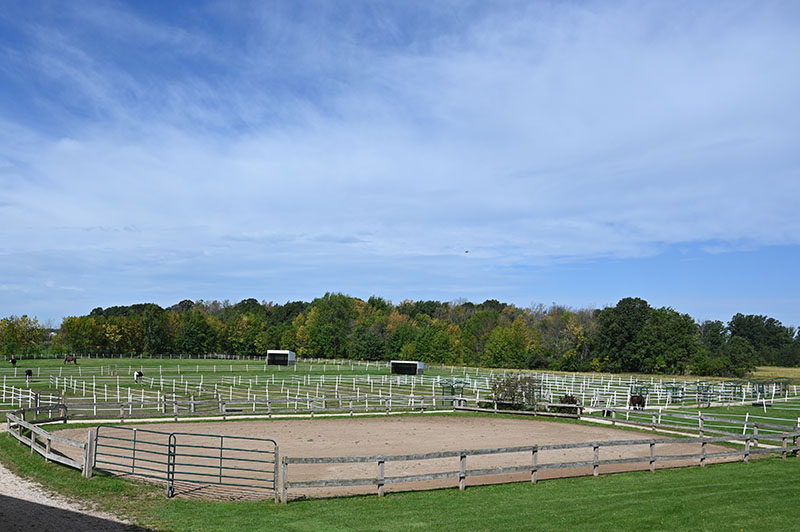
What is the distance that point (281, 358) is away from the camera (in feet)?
292

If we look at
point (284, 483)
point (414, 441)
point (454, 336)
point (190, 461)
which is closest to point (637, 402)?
point (414, 441)

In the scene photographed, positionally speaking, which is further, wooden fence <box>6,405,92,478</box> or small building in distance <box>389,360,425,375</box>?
small building in distance <box>389,360,425,375</box>

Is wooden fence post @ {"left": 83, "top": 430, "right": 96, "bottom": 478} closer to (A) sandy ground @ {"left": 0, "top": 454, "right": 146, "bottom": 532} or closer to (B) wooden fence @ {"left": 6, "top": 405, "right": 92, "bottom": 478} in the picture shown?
(B) wooden fence @ {"left": 6, "top": 405, "right": 92, "bottom": 478}

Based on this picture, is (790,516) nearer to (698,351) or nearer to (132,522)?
(132,522)

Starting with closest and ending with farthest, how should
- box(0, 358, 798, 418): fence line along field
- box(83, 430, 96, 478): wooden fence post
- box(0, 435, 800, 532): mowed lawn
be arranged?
1. box(0, 435, 800, 532): mowed lawn
2. box(83, 430, 96, 478): wooden fence post
3. box(0, 358, 798, 418): fence line along field

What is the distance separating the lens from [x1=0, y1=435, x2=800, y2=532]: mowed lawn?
10.4m

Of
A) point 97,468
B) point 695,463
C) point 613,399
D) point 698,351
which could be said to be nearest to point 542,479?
point 695,463

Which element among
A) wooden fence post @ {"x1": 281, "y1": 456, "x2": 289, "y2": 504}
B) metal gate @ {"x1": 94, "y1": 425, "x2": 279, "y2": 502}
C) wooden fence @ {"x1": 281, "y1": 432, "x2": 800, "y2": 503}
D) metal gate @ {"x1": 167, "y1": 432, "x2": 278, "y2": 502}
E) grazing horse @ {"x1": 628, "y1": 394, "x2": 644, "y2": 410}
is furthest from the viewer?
grazing horse @ {"x1": 628, "y1": 394, "x2": 644, "y2": 410}

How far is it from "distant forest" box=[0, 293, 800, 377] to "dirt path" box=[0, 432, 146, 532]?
83.2 metres

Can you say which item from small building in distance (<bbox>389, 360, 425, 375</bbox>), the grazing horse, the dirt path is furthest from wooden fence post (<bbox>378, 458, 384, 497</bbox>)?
small building in distance (<bbox>389, 360, 425, 375</bbox>)

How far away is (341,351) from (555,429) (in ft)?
333

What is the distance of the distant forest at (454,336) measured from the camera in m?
87.8

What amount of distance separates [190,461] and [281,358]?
73315mm

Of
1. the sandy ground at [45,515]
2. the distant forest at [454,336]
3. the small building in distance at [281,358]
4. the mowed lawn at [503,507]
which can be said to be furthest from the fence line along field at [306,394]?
the distant forest at [454,336]
